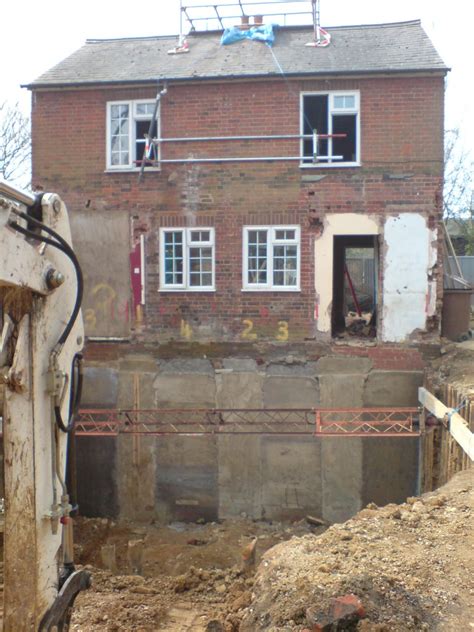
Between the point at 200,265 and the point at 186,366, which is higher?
the point at 200,265

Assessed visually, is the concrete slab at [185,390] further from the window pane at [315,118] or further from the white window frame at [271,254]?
the window pane at [315,118]

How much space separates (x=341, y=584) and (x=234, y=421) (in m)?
8.76

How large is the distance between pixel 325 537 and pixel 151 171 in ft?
32.8

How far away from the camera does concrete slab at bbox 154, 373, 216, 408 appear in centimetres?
1432

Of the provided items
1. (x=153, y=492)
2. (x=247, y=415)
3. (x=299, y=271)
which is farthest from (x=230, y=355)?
(x=153, y=492)

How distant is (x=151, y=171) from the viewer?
578 inches

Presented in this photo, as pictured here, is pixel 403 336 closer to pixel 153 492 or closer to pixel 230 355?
pixel 230 355

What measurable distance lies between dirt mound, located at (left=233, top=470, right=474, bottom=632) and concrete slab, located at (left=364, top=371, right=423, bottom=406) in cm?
643

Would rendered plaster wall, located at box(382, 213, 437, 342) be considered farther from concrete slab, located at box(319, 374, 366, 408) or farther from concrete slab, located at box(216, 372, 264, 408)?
concrete slab, located at box(216, 372, 264, 408)

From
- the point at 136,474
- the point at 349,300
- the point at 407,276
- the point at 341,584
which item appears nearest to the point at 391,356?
the point at 407,276

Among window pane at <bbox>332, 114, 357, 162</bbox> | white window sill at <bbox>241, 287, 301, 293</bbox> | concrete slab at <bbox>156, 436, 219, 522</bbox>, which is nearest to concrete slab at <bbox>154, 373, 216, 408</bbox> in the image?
concrete slab at <bbox>156, 436, 219, 522</bbox>

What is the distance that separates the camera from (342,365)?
14.1 m

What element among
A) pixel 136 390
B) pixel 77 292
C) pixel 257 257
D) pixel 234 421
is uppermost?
pixel 257 257

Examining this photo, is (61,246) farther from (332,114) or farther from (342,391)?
(332,114)
